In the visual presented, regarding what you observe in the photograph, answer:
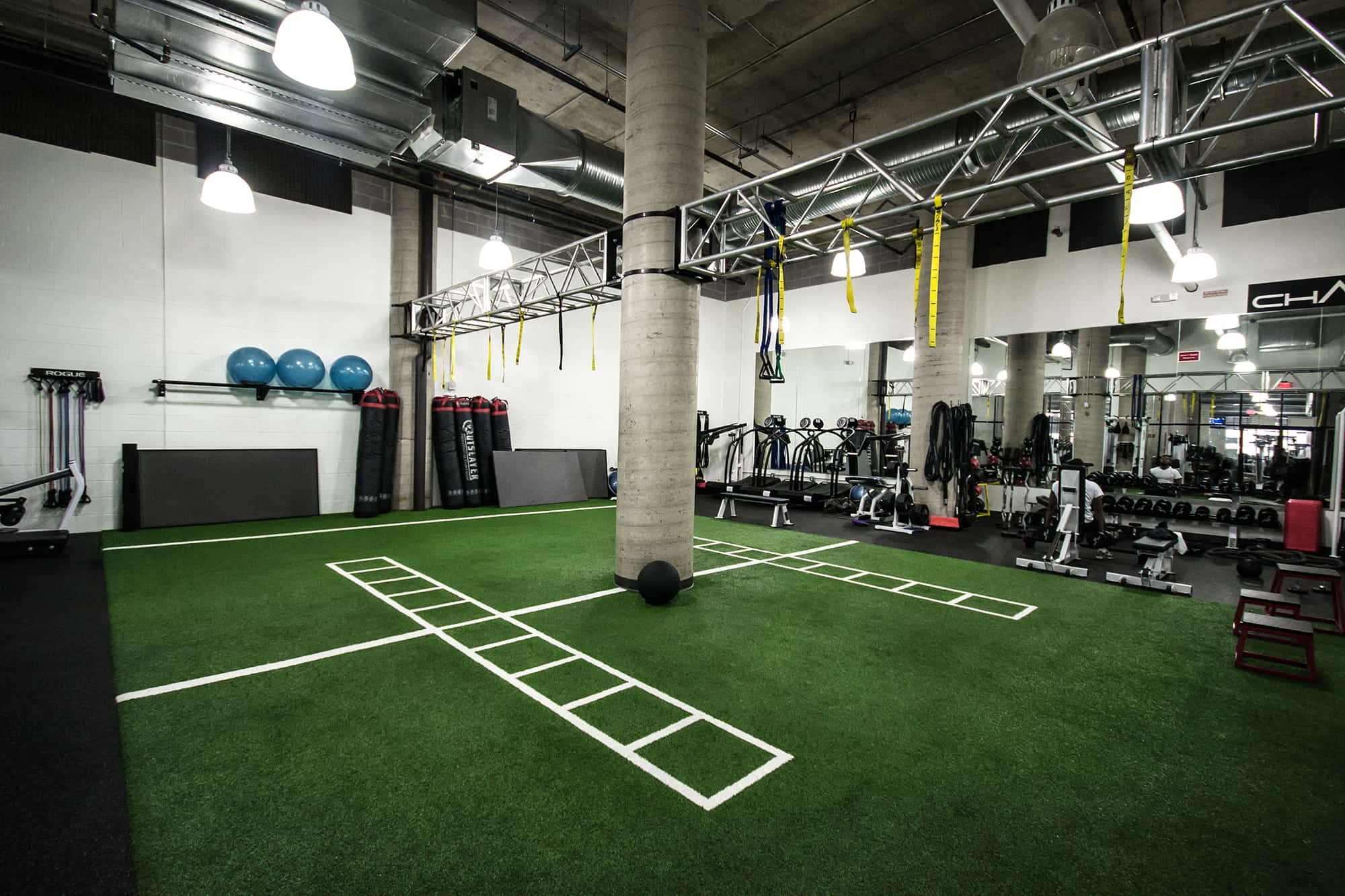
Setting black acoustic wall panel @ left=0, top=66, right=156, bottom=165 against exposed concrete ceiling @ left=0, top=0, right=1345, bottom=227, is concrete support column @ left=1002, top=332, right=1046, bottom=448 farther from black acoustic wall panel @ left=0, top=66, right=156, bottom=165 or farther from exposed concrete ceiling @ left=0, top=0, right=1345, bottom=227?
black acoustic wall panel @ left=0, top=66, right=156, bottom=165

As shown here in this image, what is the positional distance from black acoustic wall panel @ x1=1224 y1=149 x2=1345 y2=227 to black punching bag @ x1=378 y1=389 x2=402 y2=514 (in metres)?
12.1

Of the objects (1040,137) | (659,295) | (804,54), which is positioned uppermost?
(804,54)

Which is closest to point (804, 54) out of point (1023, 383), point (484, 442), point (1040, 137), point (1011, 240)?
point (1040, 137)

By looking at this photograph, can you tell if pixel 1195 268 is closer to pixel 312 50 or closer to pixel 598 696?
pixel 598 696

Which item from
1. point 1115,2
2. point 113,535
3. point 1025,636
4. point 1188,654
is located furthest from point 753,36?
point 113,535

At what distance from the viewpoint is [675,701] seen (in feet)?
10.2

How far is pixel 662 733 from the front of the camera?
2785 mm

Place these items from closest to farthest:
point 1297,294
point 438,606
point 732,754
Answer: point 732,754 < point 438,606 < point 1297,294

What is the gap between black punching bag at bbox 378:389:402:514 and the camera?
30.0ft

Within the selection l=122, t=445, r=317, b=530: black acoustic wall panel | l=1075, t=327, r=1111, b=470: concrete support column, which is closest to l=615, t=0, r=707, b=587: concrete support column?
l=122, t=445, r=317, b=530: black acoustic wall panel

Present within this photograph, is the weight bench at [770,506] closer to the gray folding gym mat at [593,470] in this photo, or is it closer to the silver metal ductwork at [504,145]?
the gray folding gym mat at [593,470]

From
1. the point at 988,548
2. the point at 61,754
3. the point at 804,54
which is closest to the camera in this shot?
the point at 61,754

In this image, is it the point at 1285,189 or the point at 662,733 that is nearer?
the point at 662,733

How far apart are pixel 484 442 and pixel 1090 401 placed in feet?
37.4
